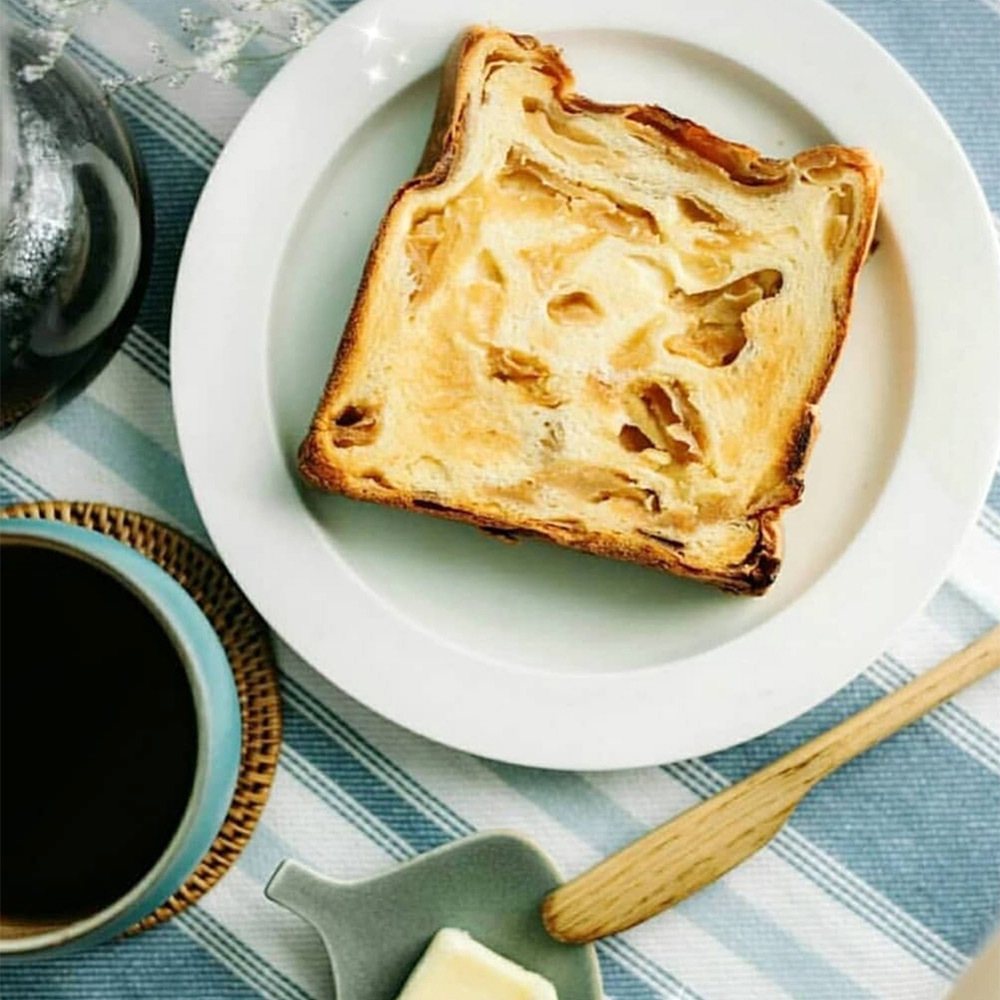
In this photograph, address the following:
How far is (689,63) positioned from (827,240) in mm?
199

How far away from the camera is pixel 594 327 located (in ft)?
4.29

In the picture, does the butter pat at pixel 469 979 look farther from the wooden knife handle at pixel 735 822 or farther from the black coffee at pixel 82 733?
the black coffee at pixel 82 733

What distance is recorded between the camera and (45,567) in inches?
46.0

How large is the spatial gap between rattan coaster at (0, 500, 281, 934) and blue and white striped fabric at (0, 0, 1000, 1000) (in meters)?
0.02

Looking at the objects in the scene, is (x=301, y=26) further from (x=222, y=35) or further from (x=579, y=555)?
(x=579, y=555)

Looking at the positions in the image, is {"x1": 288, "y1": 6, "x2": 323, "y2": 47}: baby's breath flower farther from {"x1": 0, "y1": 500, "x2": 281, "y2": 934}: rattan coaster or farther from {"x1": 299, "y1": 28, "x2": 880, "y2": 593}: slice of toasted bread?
{"x1": 0, "y1": 500, "x2": 281, "y2": 934}: rattan coaster

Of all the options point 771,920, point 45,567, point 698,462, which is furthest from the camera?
point 771,920

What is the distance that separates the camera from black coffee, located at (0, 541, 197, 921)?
3.83 ft

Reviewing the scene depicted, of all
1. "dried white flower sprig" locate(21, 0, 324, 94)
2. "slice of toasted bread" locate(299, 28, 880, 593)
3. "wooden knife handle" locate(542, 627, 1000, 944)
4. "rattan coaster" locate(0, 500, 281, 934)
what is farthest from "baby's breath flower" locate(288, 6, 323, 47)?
"wooden knife handle" locate(542, 627, 1000, 944)

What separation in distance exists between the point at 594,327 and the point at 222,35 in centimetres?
39

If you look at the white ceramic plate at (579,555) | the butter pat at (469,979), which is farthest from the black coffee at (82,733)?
the butter pat at (469,979)

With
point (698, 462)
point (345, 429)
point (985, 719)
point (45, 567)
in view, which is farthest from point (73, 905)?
point (985, 719)

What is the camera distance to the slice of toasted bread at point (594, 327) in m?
1.30

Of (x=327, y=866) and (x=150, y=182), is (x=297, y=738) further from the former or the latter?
(x=150, y=182)
